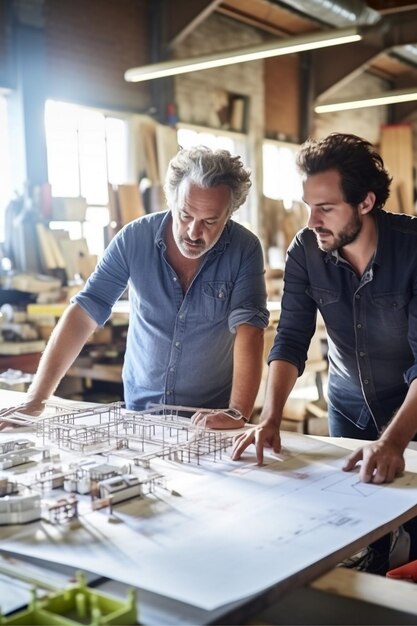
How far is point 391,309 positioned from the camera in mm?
2359

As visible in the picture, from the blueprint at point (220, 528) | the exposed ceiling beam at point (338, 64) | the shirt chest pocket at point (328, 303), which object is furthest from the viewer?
the exposed ceiling beam at point (338, 64)

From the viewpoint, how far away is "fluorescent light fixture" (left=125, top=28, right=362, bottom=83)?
20.7ft

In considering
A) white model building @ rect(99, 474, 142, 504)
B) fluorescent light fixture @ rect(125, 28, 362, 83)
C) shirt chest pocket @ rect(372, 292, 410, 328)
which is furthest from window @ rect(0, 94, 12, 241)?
white model building @ rect(99, 474, 142, 504)

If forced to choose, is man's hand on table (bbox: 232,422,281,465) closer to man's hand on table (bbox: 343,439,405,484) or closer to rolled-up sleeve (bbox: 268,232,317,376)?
man's hand on table (bbox: 343,439,405,484)

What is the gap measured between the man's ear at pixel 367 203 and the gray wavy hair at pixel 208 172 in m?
0.47

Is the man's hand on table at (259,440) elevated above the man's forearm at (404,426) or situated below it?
below

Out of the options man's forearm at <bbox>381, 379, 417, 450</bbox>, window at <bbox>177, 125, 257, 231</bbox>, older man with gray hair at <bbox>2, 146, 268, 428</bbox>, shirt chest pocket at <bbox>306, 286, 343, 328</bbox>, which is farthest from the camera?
window at <bbox>177, 125, 257, 231</bbox>

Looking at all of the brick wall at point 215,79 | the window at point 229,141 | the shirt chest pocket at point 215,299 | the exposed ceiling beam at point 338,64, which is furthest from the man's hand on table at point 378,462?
the exposed ceiling beam at point 338,64

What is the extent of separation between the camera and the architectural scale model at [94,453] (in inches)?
63.4

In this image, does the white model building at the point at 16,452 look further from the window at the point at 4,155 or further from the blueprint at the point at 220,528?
the window at the point at 4,155

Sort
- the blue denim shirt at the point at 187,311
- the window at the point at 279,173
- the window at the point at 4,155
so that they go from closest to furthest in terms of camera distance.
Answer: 1. the blue denim shirt at the point at 187,311
2. the window at the point at 4,155
3. the window at the point at 279,173

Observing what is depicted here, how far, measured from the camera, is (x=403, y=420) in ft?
6.53

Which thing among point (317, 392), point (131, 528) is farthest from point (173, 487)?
point (317, 392)

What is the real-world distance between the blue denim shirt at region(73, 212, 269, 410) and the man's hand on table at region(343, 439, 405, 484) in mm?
772
